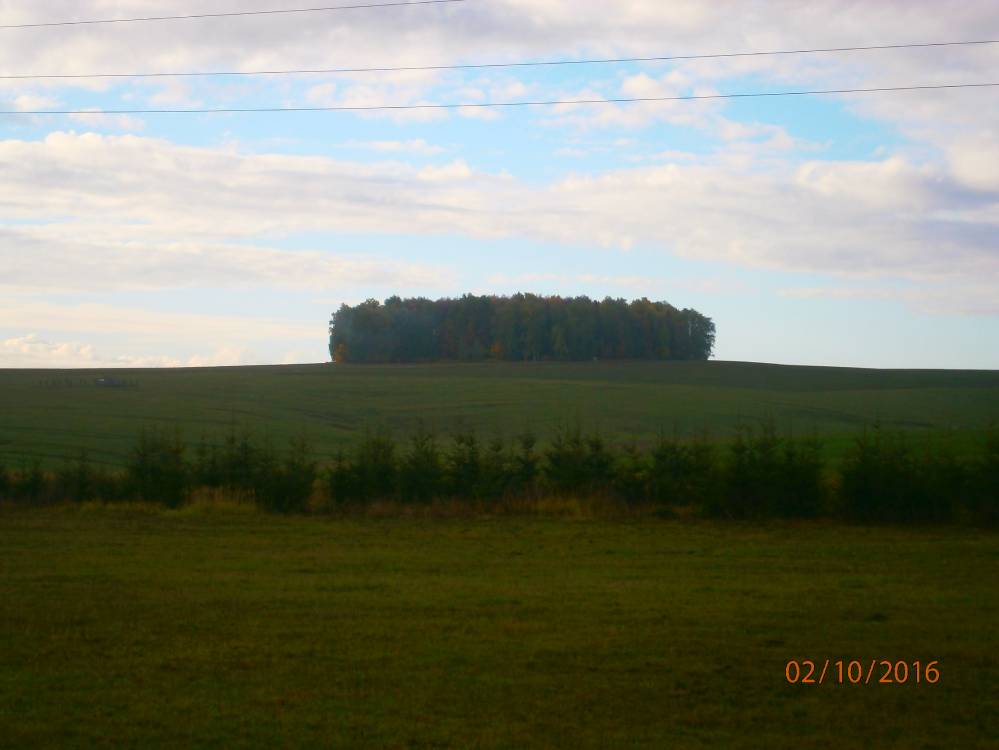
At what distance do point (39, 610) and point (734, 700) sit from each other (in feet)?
24.7

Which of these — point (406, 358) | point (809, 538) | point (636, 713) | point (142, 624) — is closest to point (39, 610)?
point (142, 624)

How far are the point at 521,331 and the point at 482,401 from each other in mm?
28781

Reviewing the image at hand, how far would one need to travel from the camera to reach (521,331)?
3223 inches

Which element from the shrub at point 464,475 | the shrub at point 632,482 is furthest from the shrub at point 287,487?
the shrub at point 632,482

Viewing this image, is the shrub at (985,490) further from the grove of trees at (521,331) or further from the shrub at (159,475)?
the grove of trees at (521,331)

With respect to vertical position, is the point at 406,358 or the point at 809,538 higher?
the point at 406,358

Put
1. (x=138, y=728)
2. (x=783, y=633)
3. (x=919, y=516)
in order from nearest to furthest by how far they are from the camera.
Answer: (x=138, y=728) → (x=783, y=633) → (x=919, y=516)

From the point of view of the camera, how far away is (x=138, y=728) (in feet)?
21.7

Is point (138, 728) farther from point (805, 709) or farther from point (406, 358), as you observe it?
point (406, 358)

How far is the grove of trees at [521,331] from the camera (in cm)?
8075

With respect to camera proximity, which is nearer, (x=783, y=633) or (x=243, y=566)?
(x=783, y=633)
